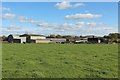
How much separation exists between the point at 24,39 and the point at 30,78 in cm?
12982

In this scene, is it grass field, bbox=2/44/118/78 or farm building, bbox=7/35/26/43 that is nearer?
grass field, bbox=2/44/118/78

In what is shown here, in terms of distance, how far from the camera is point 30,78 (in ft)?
32.7

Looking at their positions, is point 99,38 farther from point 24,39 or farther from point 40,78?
point 40,78

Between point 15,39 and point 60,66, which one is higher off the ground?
point 15,39

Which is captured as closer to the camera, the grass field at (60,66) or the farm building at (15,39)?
the grass field at (60,66)

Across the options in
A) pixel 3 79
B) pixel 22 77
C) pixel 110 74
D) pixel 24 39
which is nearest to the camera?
pixel 3 79

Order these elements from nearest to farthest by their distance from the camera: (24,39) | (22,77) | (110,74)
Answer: (22,77)
(110,74)
(24,39)

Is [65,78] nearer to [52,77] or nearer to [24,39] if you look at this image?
[52,77]

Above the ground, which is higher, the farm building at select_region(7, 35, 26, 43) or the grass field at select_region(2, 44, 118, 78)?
the farm building at select_region(7, 35, 26, 43)

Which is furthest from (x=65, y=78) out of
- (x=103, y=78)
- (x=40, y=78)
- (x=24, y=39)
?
(x=24, y=39)

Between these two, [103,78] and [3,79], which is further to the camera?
[103,78]

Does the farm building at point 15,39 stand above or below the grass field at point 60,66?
above

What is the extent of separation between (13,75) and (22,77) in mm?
621

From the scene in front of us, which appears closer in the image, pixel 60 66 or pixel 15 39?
pixel 60 66
